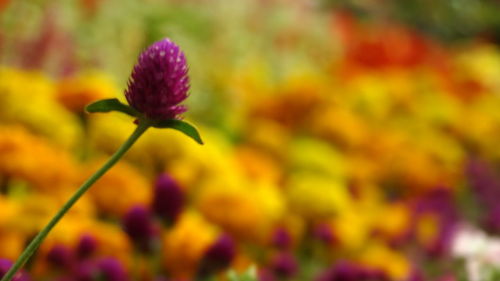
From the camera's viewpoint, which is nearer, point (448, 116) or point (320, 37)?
point (448, 116)

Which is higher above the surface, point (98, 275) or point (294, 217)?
point (294, 217)

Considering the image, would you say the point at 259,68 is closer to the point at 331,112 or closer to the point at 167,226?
the point at 331,112

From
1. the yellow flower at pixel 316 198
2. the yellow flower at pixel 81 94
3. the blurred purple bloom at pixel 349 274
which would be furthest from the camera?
the yellow flower at pixel 316 198

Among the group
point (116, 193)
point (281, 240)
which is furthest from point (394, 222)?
point (116, 193)

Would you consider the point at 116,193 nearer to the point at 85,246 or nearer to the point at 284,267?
the point at 284,267

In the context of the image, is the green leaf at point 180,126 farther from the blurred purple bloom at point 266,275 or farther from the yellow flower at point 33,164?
the yellow flower at point 33,164

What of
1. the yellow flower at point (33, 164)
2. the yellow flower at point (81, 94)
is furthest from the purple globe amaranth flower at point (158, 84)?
the yellow flower at point (81, 94)

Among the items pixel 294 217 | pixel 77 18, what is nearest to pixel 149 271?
pixel 294 217
